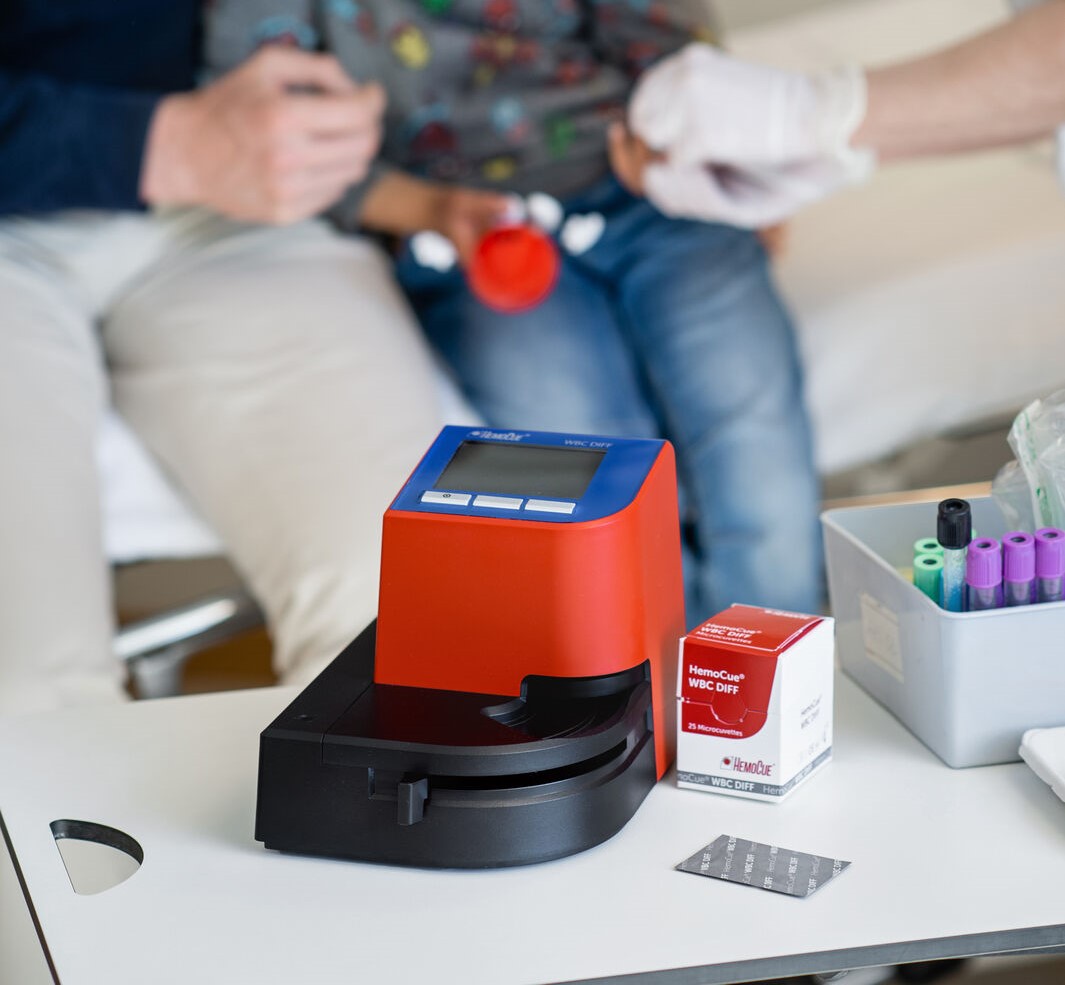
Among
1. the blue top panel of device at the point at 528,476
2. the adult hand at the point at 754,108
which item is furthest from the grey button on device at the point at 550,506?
the adult hand at the point at 754,108

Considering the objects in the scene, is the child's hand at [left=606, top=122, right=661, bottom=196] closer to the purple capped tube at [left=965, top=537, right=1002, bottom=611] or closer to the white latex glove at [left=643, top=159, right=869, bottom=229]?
the white latex glove at [left=643, top=159, right=869, bottom=229]

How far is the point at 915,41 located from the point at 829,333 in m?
0.65

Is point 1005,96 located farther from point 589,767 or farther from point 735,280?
point 589,767

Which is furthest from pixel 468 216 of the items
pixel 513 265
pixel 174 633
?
pixel 174 633

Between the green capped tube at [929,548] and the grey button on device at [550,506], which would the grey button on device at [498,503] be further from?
the green capped tube at [929,548]

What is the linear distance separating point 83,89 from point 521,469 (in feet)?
2.73

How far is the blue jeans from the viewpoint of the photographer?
134 cm

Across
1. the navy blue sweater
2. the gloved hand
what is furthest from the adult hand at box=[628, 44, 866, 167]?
the navy blue sweater

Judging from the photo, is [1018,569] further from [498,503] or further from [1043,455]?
[498,503]

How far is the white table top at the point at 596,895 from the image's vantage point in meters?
0.55

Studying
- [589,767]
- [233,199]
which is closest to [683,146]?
[233,199]

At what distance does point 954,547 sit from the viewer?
0.64 metres

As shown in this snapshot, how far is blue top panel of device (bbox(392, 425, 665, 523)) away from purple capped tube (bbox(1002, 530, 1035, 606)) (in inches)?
6.4

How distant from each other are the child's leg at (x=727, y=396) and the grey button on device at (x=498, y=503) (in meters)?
0.75
